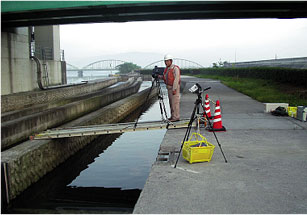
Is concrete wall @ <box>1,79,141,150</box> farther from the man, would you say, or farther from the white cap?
the white cap

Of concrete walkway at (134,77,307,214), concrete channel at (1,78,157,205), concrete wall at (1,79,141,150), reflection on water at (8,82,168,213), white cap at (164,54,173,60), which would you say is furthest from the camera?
concrete wall at (1,79,141,150)

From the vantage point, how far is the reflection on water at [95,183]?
24.0ft

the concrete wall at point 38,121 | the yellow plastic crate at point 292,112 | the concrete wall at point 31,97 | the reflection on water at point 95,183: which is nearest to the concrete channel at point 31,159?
the reflection on water at point 95,183

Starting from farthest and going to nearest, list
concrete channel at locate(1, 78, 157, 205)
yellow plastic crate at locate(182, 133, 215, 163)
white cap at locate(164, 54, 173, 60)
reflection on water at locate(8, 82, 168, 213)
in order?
white cap at locate(164, 54, 173, 60), reflection on water at locate(8, 82, 168, 213), concrete channel at locate(1, 78, 157, 205), yellow plastic crate at locate(182, 133, 215, 163)

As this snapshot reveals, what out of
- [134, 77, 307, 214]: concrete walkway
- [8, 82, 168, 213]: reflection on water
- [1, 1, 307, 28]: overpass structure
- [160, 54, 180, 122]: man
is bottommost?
[8, 82, 168, 213]: reflection on water

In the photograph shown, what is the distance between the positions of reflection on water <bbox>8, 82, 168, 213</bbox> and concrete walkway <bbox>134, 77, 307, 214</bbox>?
1479mm

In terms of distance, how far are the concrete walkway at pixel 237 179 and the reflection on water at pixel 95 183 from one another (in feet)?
4.85

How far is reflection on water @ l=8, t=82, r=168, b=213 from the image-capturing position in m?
7.32

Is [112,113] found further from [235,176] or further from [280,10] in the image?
[235,176]

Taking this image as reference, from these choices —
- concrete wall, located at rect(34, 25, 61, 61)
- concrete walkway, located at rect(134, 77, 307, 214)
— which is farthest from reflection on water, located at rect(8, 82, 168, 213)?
concrete wall, located at rect(34, 25, 61, 61)

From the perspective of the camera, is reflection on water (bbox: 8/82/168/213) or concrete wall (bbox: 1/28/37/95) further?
concrete wall (bbox: 1/28/37/95)

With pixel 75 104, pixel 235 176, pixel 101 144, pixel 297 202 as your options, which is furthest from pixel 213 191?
pixel 75 104

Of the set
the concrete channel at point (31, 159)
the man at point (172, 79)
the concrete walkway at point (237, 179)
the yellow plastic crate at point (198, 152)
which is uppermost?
the man at point (172, 79)

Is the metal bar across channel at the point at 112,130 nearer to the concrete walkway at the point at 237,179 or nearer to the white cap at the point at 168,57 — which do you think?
the concrete walkway at the point at 237,179
